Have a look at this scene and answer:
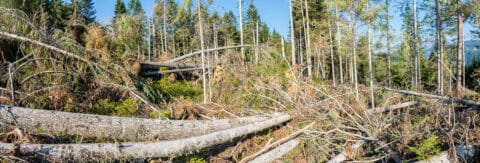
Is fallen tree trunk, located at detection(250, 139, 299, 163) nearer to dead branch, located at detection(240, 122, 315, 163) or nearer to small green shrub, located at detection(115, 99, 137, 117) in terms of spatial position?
dead branch, located at detection(240, 122, 315, 163)

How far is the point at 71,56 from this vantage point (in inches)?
273

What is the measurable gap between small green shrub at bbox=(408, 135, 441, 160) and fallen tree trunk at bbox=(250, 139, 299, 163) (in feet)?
5.96

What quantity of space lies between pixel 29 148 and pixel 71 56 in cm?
305

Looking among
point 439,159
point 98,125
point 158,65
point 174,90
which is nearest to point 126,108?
point 98,125

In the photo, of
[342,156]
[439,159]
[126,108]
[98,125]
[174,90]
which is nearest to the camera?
[98,125]

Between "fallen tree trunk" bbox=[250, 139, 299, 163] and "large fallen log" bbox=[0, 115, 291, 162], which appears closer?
"large fallen log" bbox=[0, 115, 291, 162]

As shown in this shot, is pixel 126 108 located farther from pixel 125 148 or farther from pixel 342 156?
pixel 342 156

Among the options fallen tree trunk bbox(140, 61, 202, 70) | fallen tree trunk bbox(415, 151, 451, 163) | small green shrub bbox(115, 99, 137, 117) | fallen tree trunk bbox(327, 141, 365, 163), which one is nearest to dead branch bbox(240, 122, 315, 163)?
fallen tree trunk bbox(327, 141, 365, 163)

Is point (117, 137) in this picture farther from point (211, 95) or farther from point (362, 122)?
point (362, 122)

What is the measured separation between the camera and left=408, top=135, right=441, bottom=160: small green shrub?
5.64 m

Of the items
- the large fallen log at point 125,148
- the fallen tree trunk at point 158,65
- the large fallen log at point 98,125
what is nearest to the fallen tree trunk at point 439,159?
the large fallen log at point 125,148

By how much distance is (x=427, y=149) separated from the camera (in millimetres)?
5676

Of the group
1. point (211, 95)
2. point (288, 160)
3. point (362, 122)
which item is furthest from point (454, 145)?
point (211, 95)

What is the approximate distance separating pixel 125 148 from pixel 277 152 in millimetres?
2412
